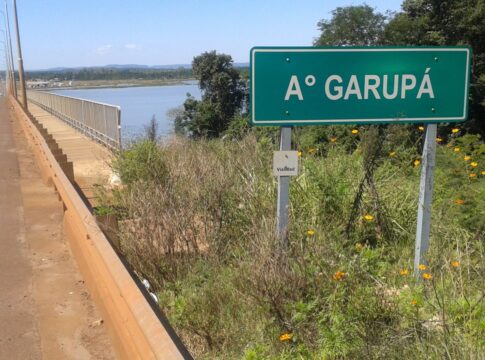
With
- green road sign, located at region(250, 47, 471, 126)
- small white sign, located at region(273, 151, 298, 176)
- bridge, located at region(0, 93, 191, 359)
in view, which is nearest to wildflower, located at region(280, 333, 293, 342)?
bridge, located at region(0, 93, 191, 359)

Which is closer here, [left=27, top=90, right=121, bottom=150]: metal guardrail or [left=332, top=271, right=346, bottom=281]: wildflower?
[left=332, top=271, right=346, bottom=281]: wildflower

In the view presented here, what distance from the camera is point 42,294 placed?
15.1 feet

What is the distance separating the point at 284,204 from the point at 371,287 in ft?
2.62

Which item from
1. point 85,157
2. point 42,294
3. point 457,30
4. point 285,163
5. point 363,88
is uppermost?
point 457,30

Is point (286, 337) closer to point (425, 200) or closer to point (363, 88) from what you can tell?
point (425, 200)

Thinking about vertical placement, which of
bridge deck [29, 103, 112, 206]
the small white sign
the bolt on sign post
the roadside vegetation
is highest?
the bolt on sign post

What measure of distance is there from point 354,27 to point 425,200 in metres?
55.9

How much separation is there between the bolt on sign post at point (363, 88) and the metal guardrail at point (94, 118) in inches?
270

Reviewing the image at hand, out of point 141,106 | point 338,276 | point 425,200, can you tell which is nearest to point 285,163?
point 338,276

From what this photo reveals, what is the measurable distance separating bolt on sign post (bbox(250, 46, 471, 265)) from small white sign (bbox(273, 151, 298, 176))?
0.06 m

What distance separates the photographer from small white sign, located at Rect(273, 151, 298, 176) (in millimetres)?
3727

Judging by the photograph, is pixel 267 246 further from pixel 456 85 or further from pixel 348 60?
pixel 456 85

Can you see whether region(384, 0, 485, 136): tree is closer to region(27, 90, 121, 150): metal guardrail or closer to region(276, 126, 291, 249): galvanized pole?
region(27, 90, 121, 150): metal guardrail

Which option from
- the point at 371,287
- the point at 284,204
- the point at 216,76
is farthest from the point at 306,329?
the point at 216,76
